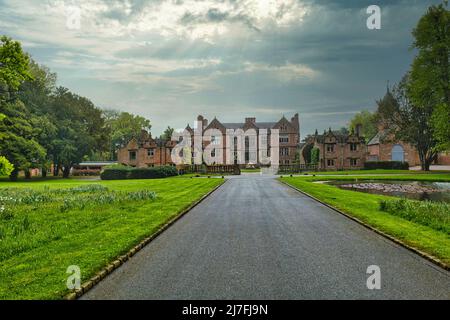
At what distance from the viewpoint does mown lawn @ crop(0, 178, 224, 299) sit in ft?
24.6

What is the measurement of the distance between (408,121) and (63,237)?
65828mm

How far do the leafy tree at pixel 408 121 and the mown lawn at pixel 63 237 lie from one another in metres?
55.3

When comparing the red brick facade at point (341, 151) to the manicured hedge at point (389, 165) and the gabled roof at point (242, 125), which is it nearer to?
the manicured hedge at point (389, 165)

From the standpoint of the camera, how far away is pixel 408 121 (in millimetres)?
64812

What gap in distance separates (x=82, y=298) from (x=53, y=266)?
6.75 feet

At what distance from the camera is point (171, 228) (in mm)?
13523

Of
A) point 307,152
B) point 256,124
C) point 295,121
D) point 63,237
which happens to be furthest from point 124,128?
point 63,237

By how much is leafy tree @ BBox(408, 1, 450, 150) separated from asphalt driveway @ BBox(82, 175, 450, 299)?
Result: 43828mm

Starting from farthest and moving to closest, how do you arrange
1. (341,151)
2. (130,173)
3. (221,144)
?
(221,144) → (341,151) → (130,173)

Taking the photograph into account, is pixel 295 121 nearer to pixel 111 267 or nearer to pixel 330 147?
pixel 330 147

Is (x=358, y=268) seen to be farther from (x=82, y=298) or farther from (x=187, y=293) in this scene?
(x=82, y=298)

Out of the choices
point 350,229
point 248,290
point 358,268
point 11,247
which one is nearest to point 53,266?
point 11,247

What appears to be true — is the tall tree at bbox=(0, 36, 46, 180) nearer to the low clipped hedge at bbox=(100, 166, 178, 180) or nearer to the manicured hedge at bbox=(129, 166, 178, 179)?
the low clipped hedge at bbox=(100, 166, 178, 180)

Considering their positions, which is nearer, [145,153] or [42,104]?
[42,104]
